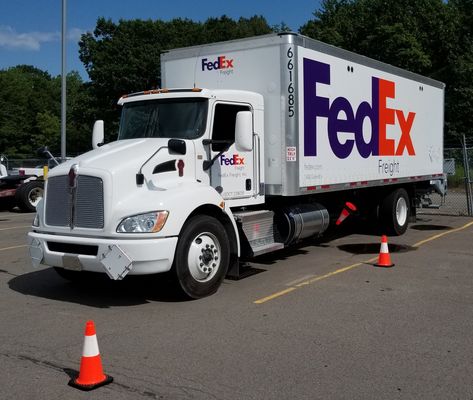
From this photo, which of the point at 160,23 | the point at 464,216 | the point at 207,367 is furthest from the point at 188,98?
the point at 160,23

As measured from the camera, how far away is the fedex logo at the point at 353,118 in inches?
347

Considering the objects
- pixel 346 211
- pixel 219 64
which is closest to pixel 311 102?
pixel 219 64

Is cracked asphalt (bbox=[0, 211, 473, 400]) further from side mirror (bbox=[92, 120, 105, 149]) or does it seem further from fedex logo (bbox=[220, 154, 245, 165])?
side mirror (bbox=[92, 120, 105, 149])

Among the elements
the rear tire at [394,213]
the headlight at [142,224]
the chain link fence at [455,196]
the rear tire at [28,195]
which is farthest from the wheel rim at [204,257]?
the rear tire at [28,195]

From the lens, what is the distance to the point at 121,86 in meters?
44.5

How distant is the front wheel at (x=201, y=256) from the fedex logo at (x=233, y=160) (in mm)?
993

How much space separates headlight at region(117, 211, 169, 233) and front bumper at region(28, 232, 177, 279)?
117 millimetres

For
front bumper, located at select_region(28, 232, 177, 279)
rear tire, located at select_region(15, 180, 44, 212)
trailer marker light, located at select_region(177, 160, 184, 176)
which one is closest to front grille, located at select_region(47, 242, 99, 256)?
front bumper, located at select_region(28, 232, 177, 279)

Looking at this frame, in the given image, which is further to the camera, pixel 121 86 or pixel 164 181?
pixel 121 86

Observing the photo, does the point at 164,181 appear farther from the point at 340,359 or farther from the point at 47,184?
the point at 340,359

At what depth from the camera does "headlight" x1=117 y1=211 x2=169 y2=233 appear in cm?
630

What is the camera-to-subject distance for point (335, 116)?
9609mm

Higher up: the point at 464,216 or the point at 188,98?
the point at 188,98

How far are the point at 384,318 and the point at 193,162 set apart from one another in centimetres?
306
